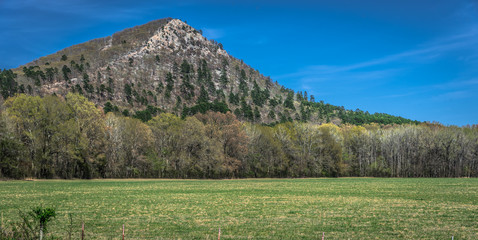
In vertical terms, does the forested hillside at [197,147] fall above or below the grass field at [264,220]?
above

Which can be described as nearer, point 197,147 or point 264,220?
point 264,220

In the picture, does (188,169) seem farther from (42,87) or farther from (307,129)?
(42,87)

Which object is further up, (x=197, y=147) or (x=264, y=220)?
(x=197, y=147)

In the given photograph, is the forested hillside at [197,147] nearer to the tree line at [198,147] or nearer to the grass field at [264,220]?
the tree line at [198,147]

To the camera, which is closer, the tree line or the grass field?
the grass field

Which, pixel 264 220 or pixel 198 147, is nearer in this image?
pixel 264 220

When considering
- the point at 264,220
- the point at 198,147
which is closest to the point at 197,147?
the point at 198,147

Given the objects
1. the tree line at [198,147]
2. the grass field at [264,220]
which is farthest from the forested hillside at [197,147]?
the grass field at [264,220]

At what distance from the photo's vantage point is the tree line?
7444 centimetres

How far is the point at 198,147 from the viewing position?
96.0 metres

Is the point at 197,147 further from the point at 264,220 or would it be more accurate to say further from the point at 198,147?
the point at 264,220

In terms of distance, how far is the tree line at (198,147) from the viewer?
244ft

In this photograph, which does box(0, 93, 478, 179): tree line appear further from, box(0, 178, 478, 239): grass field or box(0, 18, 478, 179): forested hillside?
box(0, 178, 478, 239): grass field

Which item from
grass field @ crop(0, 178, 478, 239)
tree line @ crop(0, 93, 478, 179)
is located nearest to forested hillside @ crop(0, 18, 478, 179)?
tree line @ crop(0, 93, 478, 179)
